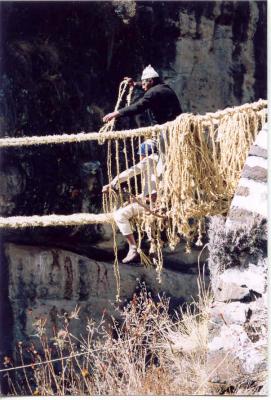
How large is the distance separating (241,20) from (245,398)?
498 centimetres

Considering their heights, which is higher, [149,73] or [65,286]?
[149,73]

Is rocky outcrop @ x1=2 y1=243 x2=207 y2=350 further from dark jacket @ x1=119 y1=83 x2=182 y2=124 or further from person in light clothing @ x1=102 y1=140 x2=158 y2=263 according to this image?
dark jacket @ x1=119 y1=83 x2=182 y2=124

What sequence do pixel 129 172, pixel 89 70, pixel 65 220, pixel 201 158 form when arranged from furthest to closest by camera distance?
pixel 89 70, pixel 129 172, pixel 65 220, pixel 201 158

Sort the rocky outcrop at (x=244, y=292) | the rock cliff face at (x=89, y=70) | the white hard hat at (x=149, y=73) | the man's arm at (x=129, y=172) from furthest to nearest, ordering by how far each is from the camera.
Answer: the rock cliff face at (x=89, y=70) → the white hard hat at (x=149, y=73) → the man's arm at (x=129, y=172) → the rocky outcrop at (x=244, y=292)

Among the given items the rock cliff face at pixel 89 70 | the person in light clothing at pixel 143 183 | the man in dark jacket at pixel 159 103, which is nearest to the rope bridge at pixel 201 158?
the person in light clothing at pixel 143 183

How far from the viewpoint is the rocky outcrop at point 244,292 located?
454 centimetres

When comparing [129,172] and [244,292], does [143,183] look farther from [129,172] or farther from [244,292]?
[244,292]

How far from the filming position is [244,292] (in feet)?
15.1

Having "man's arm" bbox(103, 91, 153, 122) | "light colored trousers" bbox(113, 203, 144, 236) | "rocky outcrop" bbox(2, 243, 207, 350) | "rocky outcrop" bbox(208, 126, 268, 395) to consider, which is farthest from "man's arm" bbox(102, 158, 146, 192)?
"rocky outcrop" bbox(2, 243, 207, 350)

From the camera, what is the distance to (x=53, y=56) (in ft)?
27.4

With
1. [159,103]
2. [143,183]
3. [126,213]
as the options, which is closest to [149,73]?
[159,103]

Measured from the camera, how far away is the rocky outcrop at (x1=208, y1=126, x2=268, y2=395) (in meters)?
4.54

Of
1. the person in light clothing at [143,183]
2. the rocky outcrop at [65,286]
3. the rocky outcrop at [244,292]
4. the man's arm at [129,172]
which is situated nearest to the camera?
the rocky outcrop at [244,292]

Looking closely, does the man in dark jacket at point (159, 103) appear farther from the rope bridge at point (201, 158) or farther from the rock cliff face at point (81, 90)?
the rock cliff face at point (81, 90)
